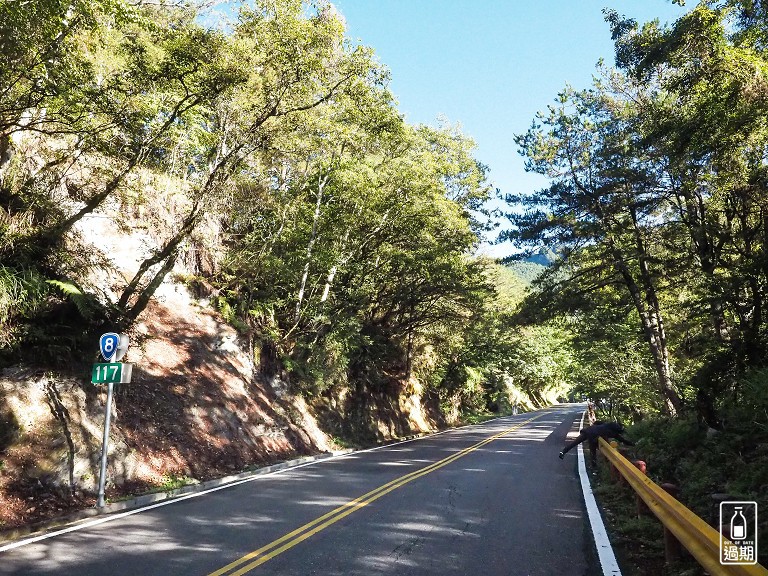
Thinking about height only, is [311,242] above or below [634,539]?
above

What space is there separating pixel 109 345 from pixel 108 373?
0.60m

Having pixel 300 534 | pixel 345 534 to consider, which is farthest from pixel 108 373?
pixel 345 534

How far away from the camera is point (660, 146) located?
529 inches

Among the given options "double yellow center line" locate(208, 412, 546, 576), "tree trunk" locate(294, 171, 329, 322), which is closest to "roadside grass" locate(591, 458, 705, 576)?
"double yellow center line" locate(208, 412, 546, 576)

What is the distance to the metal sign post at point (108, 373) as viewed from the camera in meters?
8.40

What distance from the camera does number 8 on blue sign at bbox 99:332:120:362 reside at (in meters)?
9.19

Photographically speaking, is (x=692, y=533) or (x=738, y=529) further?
(x=738, y=529)

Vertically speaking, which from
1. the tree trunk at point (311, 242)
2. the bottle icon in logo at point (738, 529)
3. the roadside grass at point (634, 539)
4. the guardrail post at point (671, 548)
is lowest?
the roadside grass at point (634, 539)

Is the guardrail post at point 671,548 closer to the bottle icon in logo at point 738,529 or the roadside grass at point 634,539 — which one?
the roadside grass at point 634,539

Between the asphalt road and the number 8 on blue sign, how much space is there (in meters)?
2.92

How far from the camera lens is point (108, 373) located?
8891mm

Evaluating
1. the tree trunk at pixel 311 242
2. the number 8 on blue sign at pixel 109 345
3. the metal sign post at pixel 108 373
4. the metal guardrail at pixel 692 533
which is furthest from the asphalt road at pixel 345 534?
the tree trunk at pixel 311 242

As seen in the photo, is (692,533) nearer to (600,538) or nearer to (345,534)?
(600,538)

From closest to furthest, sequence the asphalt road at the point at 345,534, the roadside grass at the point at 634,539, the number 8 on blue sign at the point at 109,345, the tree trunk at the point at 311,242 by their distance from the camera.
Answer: the roadside grass at the point at 634,539 < the asphalt road at the point at 345,534 < the number 8 on blue sign at the point at 109,345 < the tree trunk at the point at 311,242
